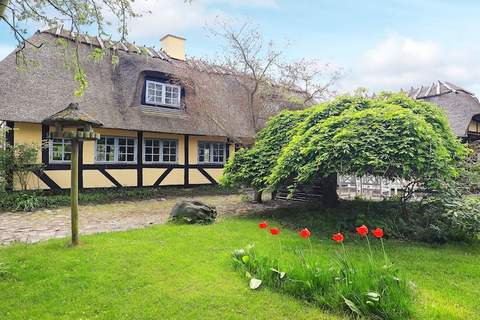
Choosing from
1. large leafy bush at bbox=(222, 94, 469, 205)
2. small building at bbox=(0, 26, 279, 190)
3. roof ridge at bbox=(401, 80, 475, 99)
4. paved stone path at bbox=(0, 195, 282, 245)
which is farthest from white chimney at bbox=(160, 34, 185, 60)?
roof ridge at bbox=(401, 80, 475, 99)

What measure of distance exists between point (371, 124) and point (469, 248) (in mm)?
2505

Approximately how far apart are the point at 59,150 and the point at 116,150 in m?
1.71

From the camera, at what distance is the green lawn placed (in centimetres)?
296

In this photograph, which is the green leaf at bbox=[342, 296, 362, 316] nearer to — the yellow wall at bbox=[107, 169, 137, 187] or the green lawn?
the green lawn

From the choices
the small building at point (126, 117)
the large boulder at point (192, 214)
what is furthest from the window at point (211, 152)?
the large boulder at point (192, 214)

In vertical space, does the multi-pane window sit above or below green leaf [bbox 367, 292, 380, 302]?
above

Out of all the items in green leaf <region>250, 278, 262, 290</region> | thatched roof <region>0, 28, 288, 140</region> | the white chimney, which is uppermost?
the white chimney

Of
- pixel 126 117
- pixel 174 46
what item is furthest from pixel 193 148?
pixel 174 46

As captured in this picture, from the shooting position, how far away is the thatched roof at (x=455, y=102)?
15156 millimetres

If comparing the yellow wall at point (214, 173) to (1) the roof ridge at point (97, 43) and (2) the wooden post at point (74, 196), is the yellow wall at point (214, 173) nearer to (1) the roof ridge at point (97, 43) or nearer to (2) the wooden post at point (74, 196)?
(1) the roof ridge at point (97, 43)

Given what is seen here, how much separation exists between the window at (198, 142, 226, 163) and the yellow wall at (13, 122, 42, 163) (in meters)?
5.53

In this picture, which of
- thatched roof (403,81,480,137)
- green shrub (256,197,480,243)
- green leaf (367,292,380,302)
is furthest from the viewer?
thatched roof (403,81,480,137)

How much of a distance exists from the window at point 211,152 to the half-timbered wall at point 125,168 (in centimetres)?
19

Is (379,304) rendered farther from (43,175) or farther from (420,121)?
(43,175)
